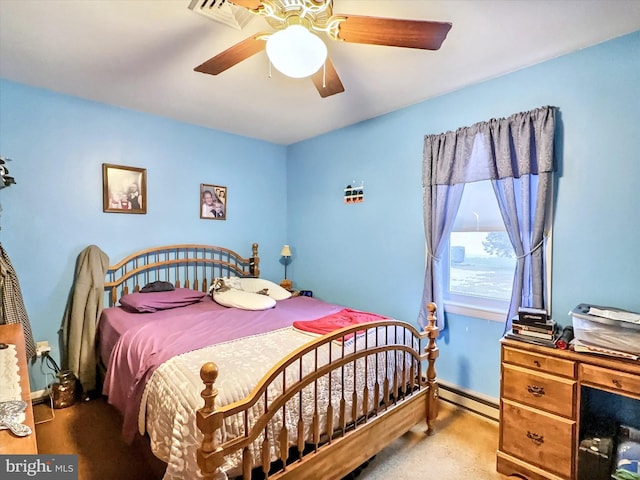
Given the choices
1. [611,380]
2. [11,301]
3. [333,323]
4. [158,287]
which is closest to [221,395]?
[333,323]

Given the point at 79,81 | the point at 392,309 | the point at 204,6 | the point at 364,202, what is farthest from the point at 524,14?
the point at 79,81

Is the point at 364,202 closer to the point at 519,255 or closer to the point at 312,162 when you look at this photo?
the point at 312,162

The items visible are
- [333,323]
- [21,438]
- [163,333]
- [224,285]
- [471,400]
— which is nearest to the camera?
[21,438]

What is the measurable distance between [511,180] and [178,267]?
10.6ft

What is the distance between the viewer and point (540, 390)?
1.92 metres

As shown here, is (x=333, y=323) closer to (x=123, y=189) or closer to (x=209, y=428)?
(x=209, y=428)

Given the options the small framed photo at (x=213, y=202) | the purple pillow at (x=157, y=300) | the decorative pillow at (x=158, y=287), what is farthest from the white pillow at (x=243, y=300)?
the small framed photo at (x=213, y=202)

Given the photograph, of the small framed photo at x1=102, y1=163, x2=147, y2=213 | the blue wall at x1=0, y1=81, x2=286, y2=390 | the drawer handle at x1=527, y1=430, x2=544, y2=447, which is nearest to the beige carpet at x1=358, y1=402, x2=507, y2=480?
the drawer handle at x1=527, y1=430, x2=544, y2=447

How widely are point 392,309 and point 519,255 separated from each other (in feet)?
4.25

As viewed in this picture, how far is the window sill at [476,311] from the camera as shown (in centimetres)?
259

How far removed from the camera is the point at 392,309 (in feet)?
10.8

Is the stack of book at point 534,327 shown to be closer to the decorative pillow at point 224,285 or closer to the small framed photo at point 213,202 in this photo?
the decorative pillow at point 224,285

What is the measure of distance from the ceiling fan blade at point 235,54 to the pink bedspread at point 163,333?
1623 mm

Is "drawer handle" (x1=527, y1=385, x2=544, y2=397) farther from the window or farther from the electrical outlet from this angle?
the electrical outlet
